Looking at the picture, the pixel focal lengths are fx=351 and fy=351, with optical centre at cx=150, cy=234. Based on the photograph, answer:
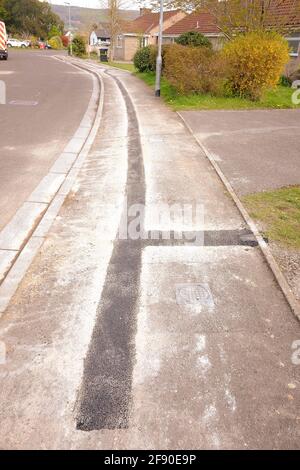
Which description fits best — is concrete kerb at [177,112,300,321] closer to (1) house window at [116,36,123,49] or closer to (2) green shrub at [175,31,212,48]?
(2) green shrub at [175,31,212,48]

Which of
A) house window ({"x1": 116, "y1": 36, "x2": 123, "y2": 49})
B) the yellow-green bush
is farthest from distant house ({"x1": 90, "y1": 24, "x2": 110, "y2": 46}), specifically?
the yellow-green bush

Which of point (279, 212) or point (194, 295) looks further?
point (279, 212)

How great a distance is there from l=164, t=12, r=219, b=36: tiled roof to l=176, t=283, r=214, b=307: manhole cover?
2925 cm

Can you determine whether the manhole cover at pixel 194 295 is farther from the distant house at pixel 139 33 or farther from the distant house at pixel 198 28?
the distant house at pixel 139 33

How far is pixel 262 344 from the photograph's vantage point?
346cm

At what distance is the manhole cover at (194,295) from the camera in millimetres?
3994

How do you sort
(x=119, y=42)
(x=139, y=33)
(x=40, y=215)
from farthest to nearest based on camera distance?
(x=119, y=42) < (x=139, y=33) < (x=40, y=215)

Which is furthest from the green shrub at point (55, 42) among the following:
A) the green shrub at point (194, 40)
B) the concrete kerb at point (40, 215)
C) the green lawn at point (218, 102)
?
the concrete kerb at point (40, 215)

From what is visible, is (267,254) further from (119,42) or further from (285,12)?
(119,42)

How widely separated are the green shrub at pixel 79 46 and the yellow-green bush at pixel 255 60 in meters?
42.2

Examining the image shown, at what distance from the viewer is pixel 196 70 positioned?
14.5 metres

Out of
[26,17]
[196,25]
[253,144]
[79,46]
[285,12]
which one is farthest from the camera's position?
[26,17]

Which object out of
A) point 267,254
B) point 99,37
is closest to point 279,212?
point 267,254

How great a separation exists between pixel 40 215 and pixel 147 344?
325 cm
